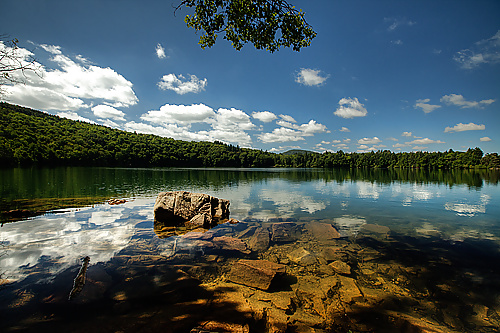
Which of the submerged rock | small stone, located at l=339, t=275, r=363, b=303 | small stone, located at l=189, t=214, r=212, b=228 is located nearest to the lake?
small stone, located at l=339, t=275, r=363, b=303

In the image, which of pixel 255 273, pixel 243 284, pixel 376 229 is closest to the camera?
pixel 243 284

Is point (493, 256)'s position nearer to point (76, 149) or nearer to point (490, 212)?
point (490, 212)

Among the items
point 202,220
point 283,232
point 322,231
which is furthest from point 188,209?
point 322,231

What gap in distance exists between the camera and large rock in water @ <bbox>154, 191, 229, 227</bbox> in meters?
16.6

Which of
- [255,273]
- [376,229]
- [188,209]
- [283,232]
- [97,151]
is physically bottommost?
[376,229]

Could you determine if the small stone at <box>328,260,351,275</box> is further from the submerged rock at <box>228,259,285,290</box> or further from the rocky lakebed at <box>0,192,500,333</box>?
the submerged rock at <box>228,259,285,290</box>

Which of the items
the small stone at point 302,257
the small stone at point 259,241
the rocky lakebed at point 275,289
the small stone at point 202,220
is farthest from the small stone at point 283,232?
the small stone at point 202,220

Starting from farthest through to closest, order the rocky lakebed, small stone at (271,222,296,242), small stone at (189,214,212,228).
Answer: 1. small stone at (189,214,212,228)
2. small stone at (271,222,296,242)
3. the rocky lakebed

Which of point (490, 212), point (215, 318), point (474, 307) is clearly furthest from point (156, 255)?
point (490, 212)

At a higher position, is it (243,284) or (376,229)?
(243,284)

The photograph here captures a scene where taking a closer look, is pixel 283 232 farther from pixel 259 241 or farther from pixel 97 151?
Answer: pixel 97 151

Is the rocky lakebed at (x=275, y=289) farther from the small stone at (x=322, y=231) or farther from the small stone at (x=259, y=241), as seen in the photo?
the small stone at (x=322, y=231)

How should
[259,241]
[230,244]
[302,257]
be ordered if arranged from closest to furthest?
1. [302,257]
2. [230,244]
3. [259,241]

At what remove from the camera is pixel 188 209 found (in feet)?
57.6
